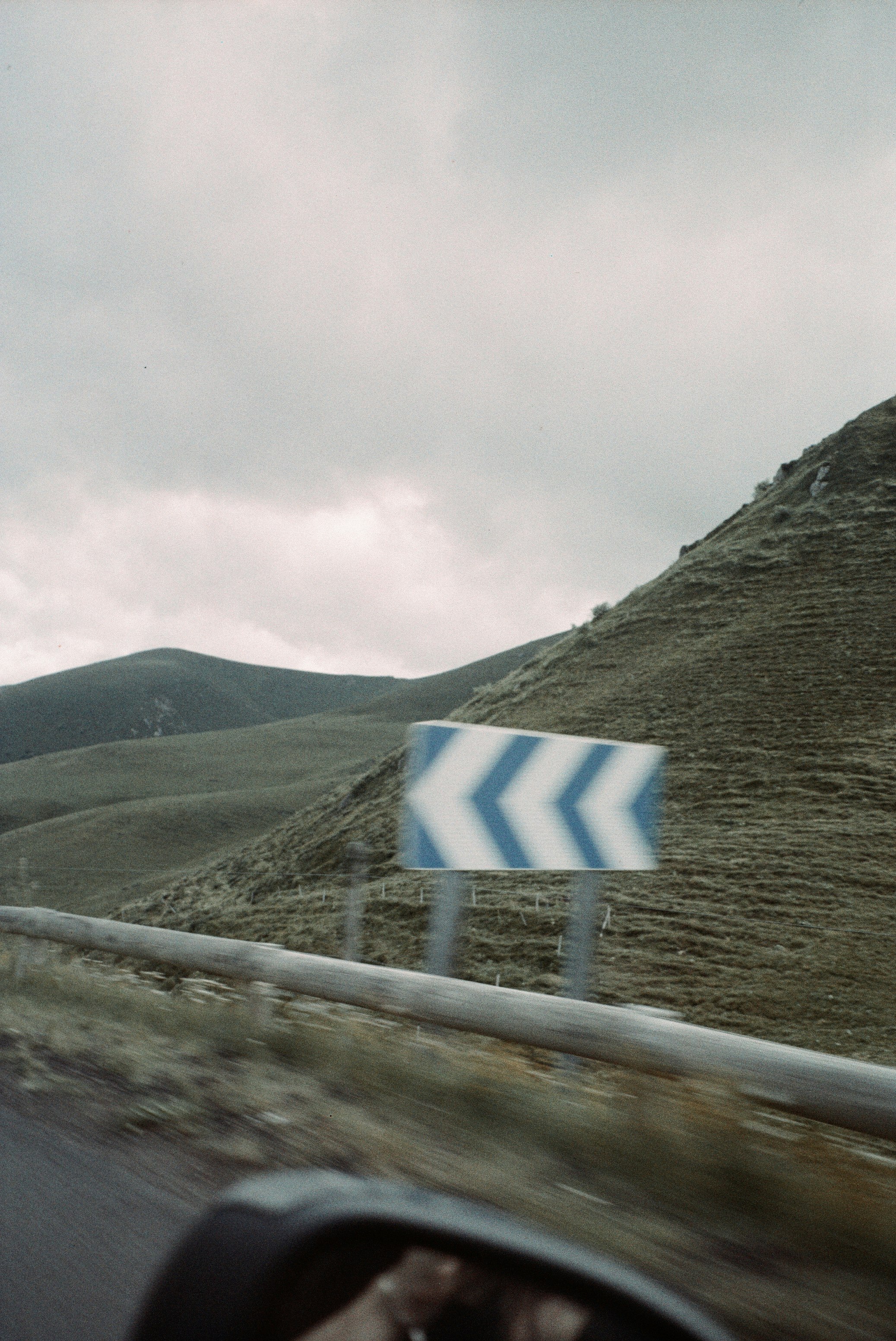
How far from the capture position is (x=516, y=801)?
524 centimetres

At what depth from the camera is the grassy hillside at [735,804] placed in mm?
17141

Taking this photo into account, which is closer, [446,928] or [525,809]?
[525,809]

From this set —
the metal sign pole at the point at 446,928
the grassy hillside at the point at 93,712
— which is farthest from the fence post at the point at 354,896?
the grassy hillside at the point at 93,712

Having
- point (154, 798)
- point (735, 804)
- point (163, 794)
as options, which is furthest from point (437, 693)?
point (735, 804)

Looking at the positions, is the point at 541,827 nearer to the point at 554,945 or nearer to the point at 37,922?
the point at 37,922

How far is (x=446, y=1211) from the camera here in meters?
1.24

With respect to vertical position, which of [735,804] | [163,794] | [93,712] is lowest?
→ [735,804]

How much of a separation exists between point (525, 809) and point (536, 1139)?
1524 mm

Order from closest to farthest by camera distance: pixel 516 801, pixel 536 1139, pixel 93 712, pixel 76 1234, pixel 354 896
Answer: pixel 76 1234 < pixel 536 1139 < pixel 516 801 < pixel 354 896 < pixel 93 712

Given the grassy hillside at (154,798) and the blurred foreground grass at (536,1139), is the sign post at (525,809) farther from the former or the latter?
the grassy hillside at (154,798)

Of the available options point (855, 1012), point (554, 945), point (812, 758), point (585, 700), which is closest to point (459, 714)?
point (585, 700)

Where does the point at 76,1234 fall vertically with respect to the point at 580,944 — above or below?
below

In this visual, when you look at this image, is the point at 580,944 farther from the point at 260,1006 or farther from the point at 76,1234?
the point at 76,1234

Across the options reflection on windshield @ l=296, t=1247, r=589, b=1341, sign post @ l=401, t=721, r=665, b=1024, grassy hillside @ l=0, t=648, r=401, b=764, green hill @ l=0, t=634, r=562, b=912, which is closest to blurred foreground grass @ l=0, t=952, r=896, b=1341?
sign post @ l=401, t=721, r=665, b=1024
